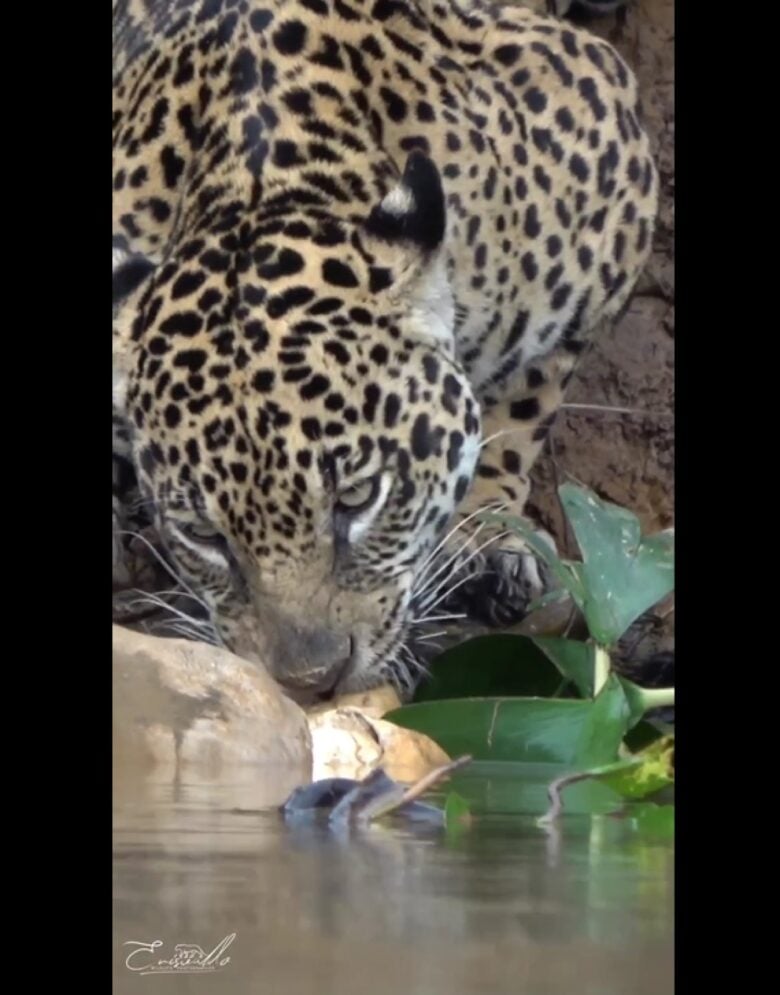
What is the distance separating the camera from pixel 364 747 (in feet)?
9.57

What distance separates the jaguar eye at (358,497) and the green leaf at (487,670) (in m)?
0.27

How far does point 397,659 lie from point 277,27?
97 centimetres

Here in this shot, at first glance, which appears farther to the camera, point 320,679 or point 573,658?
point 573,658

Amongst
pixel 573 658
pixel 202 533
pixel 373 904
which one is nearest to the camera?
pixel 373 904

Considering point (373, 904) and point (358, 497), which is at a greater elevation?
point (358, 497)

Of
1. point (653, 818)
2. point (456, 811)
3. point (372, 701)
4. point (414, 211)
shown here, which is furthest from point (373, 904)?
point (414, 211)

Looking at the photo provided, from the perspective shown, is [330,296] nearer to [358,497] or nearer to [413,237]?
[413,237]

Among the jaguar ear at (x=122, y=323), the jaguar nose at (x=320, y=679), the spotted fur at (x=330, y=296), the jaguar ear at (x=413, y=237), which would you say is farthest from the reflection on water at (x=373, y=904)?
the jaguar ear at (x=413, y=237)

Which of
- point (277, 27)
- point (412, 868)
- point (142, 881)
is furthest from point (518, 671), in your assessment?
point (277, 27)

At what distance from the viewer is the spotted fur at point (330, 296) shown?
2871 millimetres

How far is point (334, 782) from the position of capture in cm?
289

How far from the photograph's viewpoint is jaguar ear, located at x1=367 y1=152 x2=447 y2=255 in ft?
9.59

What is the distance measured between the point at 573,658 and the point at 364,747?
1.15ft

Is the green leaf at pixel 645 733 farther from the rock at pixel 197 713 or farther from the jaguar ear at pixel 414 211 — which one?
the jaguar ear at pixel 414 211
